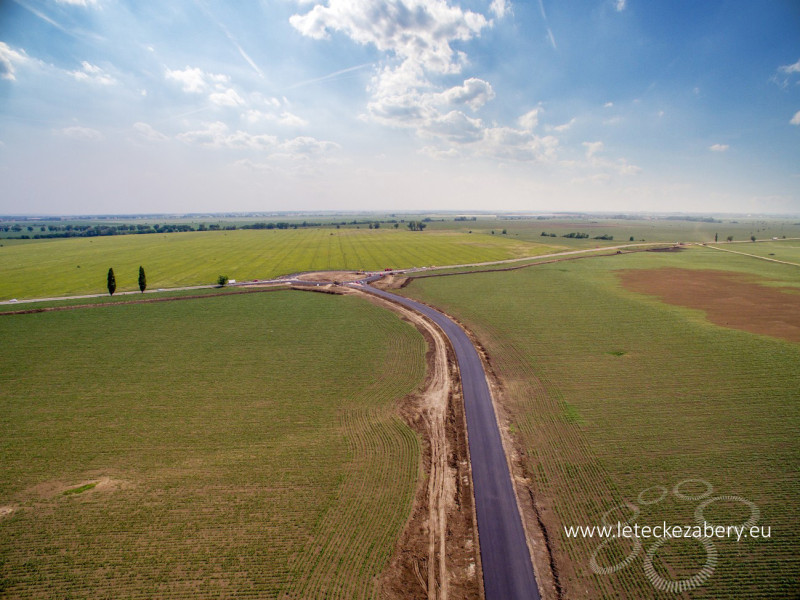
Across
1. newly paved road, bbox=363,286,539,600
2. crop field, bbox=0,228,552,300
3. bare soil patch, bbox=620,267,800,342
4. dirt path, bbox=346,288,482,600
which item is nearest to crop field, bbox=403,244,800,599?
newly paved road, bbox=363,286,539,600

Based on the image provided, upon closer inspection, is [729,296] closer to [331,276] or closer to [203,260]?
[331,276]

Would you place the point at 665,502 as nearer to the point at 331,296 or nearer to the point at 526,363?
the point at 526,363

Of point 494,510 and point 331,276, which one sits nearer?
point 494,510

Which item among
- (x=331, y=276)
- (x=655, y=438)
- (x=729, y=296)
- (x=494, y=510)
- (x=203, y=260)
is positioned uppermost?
(x=203, y=260)

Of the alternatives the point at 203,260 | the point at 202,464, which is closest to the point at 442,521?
the point at 202,464

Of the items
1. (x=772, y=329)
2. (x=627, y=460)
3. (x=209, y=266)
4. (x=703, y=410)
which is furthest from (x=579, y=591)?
(x=209, y=266)

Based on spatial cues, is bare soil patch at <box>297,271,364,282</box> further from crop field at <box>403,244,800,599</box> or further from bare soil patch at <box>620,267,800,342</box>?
bare soil patch at <box>620,267,800,342</box>

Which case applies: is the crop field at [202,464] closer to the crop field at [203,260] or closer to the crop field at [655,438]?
the crop field at [655,438]
